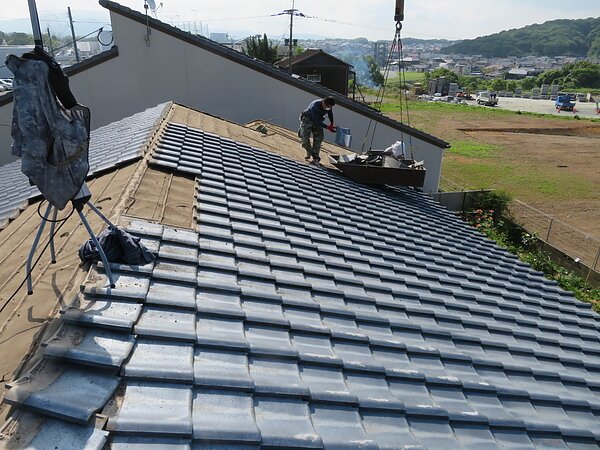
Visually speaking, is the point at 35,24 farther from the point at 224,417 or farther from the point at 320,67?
the point at 320,67

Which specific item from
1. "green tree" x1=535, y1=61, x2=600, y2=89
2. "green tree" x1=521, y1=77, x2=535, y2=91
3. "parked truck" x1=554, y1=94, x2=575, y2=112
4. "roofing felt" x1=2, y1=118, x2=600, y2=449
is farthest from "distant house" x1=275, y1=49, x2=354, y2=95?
"green tree" x1=521, y1=77, x2=535, y2=91

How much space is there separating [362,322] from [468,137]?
166 feet

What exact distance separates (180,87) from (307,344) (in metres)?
14.8

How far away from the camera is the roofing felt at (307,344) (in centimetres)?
243

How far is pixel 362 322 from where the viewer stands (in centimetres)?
403

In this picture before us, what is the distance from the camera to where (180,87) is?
632 inches

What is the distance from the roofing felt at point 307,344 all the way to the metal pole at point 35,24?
1670mm

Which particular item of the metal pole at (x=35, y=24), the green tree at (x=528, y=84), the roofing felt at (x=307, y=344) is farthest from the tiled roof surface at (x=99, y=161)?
the green tree at (x=528, y=84)

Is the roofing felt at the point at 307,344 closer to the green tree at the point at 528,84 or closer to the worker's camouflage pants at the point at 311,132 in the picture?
the worker's camouflage pants at the point at 311,132

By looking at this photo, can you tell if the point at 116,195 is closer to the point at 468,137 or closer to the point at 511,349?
the point at 511,349

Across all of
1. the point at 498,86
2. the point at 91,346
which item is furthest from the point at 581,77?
the point at 91,346

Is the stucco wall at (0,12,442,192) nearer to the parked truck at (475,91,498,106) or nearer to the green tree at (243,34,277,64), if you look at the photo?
the green tree at (243,34,277,64)

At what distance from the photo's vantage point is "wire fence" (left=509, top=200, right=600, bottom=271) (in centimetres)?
1727

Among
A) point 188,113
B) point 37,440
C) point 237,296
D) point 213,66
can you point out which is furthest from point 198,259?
point 213,66
